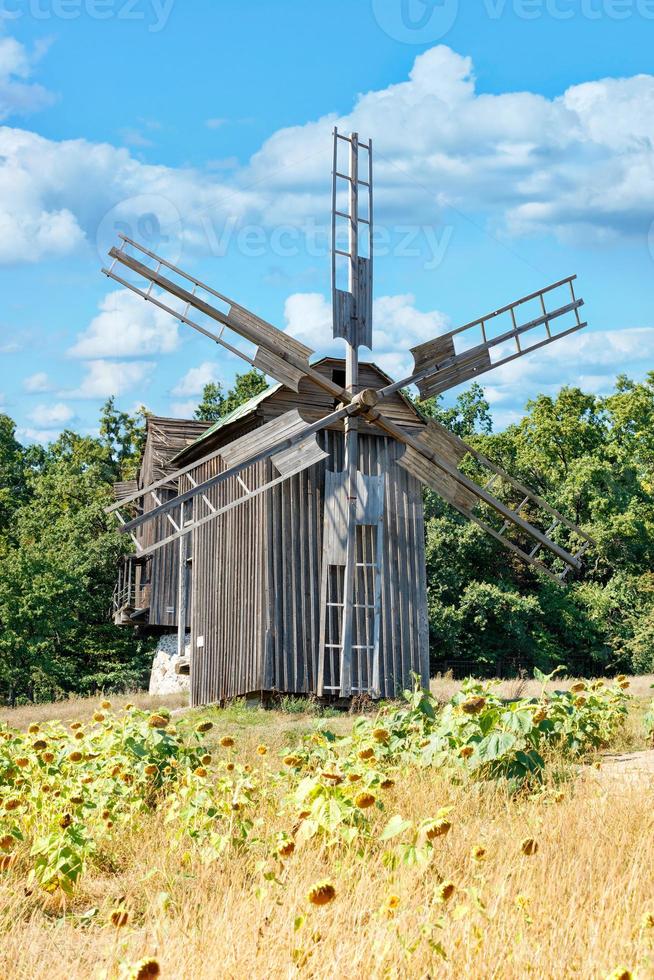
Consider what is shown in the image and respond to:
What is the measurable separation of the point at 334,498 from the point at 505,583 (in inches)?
680

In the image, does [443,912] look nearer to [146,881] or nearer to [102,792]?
[146,881]

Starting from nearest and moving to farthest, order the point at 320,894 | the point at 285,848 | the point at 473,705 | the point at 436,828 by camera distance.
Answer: the point at 320,894
the point at 436,828
the point at 285,848
the point at 473,705

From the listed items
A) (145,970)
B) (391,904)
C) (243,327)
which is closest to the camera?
(145,970)

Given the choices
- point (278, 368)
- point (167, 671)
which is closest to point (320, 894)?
point (278, 368)

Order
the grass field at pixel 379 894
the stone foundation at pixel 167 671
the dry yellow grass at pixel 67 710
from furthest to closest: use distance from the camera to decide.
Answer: the stone foundation at pixel 167 671
the dry yellow grass at pixel 67 710
the grass field at pixel 379 894

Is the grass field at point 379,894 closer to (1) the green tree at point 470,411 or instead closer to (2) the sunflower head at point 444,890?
(2) the sunflower head at point 444,890

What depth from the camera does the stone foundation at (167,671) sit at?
26797 millimetres

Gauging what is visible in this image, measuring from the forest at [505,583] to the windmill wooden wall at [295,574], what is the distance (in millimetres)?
13815

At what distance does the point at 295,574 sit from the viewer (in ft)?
55.4

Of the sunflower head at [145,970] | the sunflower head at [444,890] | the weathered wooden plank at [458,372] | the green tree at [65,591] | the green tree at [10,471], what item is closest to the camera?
the sunflower head at [145,970]

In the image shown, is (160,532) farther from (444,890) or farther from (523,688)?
(444,890)

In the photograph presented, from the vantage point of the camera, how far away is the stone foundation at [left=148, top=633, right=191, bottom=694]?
87.9 ft

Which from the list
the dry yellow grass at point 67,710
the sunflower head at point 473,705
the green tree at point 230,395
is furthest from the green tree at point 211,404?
the sunflower head at point 473,705

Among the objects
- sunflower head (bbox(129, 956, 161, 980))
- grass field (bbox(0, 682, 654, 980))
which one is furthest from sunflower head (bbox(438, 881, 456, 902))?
sunflower head (bbox(129, 956, 161, 980))
